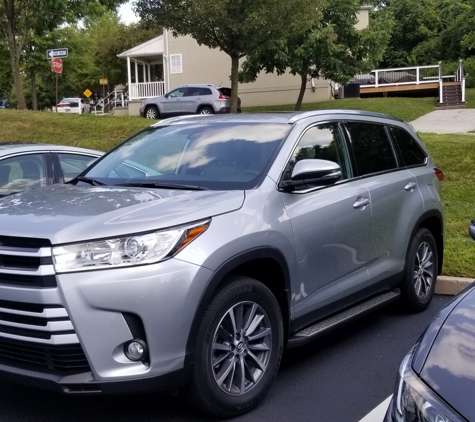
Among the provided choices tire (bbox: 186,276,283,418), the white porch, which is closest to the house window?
the white porch

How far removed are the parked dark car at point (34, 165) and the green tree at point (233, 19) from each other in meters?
10.6

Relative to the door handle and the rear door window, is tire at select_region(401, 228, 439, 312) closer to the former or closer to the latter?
the rear door window

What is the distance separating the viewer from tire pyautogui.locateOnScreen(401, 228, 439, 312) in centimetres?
564

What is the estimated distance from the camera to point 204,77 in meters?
34.4

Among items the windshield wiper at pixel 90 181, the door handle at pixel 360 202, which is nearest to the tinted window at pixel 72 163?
the windshield wiper at pixel 90 181

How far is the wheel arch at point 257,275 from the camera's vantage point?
3.51 metres

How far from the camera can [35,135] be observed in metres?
15.5

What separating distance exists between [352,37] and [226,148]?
2132 centimetres

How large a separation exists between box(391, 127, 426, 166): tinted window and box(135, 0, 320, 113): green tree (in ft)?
37.1

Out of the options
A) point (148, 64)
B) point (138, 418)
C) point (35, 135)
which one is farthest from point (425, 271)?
point (148, 64)

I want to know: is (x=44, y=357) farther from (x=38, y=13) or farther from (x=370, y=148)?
(x=38, y=13)

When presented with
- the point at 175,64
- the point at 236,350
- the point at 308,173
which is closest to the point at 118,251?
the point at 236,350

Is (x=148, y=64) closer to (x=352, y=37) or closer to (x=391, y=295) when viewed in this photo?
(x=352, y=37)

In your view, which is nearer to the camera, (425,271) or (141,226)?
(141,226)
